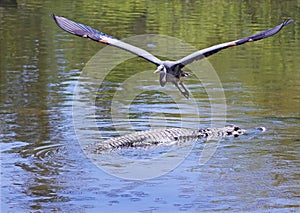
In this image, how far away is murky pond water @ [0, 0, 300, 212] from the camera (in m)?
7.82

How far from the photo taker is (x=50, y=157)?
9.26 meters

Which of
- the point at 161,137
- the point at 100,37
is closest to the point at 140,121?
the point at 161,137

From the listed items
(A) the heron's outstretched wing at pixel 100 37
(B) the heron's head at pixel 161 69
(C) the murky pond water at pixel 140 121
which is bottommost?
(C) the murky pond water at pixel 140 121

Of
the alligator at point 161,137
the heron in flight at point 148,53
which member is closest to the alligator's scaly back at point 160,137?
the alligator at point 161,137

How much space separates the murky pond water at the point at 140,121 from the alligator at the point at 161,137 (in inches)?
7.2

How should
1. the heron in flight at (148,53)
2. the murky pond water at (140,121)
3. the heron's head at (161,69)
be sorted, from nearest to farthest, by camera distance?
the murky pond water at (140,121) < the heron in flight at (148,53) < the heron's head at (161,69)

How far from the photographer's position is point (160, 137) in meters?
10.1

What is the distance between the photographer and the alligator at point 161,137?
967cm

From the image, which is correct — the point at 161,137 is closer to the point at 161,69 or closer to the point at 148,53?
the point at 161,69

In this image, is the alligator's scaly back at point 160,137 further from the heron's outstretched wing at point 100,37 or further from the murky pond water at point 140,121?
the heron's outstretched wing at point 100,37

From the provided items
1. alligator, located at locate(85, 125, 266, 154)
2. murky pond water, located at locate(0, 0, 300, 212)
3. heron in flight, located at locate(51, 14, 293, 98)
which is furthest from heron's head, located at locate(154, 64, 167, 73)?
alligator, located at locate(85, 125, 266, 154)

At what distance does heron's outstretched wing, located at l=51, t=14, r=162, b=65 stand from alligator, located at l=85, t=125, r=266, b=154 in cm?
122

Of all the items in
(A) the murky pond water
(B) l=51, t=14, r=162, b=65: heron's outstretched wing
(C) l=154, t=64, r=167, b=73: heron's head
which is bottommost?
(A) the murky pond water

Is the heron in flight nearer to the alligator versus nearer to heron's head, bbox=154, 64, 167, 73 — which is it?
heron's head, bbox=154, 64, 167, 73
